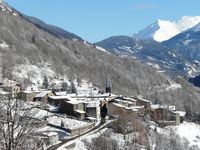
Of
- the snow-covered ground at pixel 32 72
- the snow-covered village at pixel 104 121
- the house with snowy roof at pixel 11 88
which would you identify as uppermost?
the snow-covered ground at pixel 32 72

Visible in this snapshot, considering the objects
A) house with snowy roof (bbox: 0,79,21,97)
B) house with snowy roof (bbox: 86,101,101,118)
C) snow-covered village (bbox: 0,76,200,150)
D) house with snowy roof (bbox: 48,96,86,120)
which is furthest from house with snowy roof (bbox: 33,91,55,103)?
house with snowy roof (bbox: 86,101,101,118)

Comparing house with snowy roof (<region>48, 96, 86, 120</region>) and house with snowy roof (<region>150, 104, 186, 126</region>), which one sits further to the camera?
house with snowy roof (<region>150, 104, 186, 126</region>)

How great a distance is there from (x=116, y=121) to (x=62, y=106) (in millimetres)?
14537

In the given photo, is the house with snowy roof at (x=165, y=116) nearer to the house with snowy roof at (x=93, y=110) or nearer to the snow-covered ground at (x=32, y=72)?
the house with snowy roof at (x=93, y=110)

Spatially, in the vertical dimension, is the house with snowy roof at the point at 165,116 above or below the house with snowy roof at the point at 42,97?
below

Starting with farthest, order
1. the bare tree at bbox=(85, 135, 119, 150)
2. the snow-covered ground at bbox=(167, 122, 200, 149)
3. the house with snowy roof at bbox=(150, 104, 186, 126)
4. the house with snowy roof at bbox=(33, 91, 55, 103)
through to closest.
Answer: the house with snowy roof at bbox=(33, 91, 55, 103) → the house with snowy roof at bbox=(150, 104, 186, 126) → the snow-covered ground at bbox=(167, 122, 200, 149) → the bare tree at bbox=(85, 135, 119, 150)

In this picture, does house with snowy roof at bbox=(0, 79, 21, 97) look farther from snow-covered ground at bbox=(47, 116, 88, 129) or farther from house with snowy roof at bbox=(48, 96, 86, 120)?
house with snowy roof at bbox=(48, 96, 86, 120)

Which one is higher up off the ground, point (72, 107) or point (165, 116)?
point (72, 107)

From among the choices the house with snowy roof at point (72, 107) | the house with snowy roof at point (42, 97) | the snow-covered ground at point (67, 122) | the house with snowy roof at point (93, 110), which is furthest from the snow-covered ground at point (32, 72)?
the snow-covered ground at point (67, 122)

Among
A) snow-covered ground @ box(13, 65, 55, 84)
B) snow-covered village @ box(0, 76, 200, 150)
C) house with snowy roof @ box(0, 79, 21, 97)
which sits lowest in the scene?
snow-covered village @ box(0, 76, 200, 150)

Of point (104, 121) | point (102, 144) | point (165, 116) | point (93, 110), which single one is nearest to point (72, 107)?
point (93, 110)

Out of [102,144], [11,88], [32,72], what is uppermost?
[32,72]

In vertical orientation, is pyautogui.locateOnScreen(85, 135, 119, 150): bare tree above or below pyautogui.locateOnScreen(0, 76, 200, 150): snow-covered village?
below

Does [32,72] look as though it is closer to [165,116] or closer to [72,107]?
[165,116]
